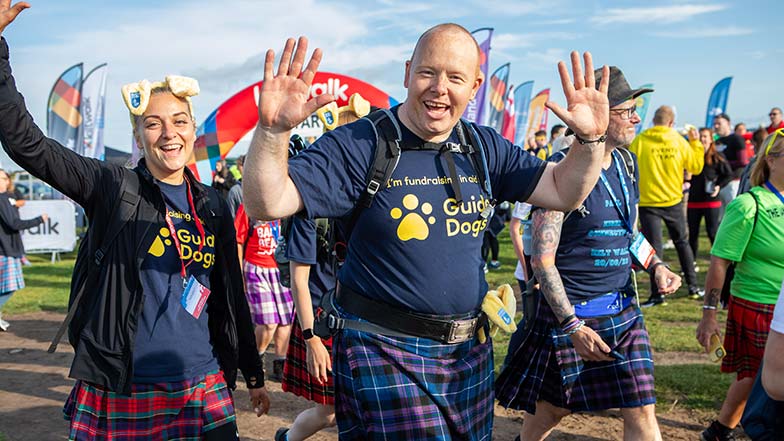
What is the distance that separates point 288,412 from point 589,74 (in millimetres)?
3859

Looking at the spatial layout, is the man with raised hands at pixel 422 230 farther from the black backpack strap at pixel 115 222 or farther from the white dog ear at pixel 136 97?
the white dog ear at pixel 136 97

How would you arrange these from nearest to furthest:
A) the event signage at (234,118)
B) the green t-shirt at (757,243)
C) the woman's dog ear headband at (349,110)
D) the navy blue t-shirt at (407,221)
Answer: the navy blue t-shirt at (407,221), the green t-shirt at (757,243), the woman's dog ear headband at (349,110), the event signage at (234,118)

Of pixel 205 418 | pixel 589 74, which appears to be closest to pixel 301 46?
pixel 589 74

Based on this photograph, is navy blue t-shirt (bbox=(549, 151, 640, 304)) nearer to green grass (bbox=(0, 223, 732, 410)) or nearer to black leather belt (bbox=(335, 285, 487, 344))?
black leather belt (bbox=(335, 285, 487, 344))

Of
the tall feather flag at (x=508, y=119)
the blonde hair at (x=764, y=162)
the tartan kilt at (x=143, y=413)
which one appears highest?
the tall feather flag at (x=508, y=119)

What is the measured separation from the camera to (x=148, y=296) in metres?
2.92

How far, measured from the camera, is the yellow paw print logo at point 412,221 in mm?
2395

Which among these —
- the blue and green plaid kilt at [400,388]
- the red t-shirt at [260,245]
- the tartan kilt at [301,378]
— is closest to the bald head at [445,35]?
the blue and green plaid kilt at [400,388]

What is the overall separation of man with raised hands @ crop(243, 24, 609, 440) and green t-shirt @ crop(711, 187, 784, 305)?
189cm

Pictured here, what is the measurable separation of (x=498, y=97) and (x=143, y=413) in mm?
16185

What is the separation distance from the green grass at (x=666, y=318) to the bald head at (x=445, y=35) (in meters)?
3.86

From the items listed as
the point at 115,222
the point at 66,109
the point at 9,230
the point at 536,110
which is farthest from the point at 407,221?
the point at 536,110

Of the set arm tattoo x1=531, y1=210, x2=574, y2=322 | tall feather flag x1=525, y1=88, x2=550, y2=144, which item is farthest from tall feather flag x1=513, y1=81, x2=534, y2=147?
arm tattoo x1=531, y1=210, x2=574, y2=322

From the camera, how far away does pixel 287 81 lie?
2.00 m
